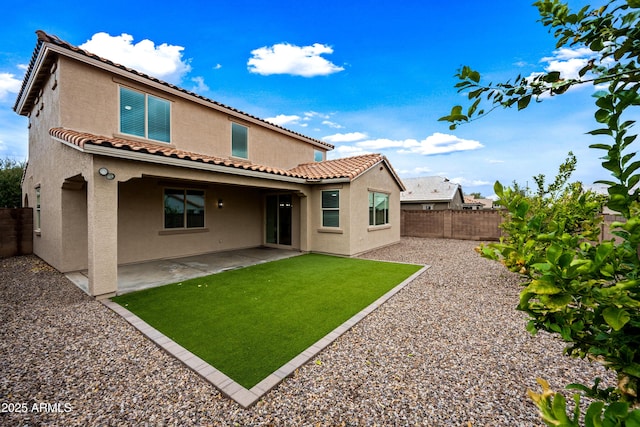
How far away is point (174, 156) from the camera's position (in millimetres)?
7434

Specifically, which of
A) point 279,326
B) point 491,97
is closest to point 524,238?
point 491,97

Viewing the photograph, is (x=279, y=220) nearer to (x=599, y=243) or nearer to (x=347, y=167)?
(x=347, y=167)

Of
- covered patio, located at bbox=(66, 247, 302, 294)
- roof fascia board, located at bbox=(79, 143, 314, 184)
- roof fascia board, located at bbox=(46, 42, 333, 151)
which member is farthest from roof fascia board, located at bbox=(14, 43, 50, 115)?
covered patio, located at bbox=(66, 247, 302, 294)

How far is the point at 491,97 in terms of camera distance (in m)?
1.22

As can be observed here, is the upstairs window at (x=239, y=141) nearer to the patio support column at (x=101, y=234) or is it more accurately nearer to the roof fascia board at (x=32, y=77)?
the roof fascia board at (x=32, y=77)

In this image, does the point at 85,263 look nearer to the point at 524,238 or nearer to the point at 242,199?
the point at 242,199

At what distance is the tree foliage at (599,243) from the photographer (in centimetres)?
88

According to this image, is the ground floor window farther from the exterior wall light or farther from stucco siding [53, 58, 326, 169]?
the exterior wall light

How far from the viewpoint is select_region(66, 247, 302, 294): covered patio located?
7.88 m

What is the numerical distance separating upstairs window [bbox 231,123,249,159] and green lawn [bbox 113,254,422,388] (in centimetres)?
599

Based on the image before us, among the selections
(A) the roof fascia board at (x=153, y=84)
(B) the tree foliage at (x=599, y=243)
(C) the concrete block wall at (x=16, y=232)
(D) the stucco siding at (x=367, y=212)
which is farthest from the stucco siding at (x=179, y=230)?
(B) the tree foliage at (x=599, y=243)

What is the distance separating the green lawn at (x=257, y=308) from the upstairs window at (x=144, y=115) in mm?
5594

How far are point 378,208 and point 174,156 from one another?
9.84 meters

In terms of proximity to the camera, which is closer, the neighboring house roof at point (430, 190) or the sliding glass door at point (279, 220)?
the sliding glass door at point (279, 220)
